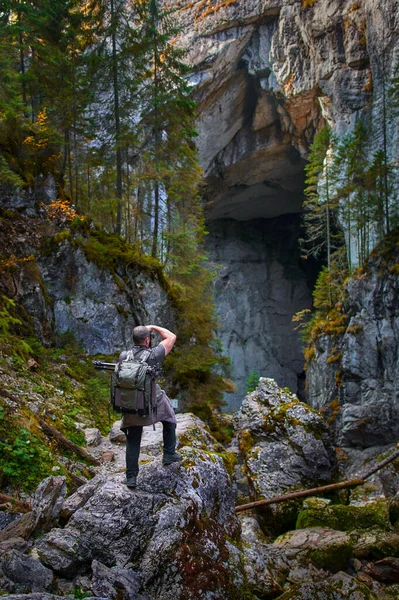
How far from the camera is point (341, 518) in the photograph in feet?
30.8

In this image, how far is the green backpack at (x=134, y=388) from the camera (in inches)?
167

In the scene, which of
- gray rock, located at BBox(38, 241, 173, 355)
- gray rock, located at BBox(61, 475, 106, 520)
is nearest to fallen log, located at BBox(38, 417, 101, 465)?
gray rock, located at BBox(61, 475, 106, 520)

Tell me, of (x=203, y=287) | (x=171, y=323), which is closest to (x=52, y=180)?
(x=171, y=323)

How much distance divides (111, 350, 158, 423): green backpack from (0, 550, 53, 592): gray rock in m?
1.34

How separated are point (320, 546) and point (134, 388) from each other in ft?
18.8

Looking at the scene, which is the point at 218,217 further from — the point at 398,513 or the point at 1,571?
→ the point at 1,571

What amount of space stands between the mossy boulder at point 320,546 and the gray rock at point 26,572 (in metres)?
5.32

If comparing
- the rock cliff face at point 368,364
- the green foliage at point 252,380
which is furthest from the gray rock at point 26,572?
the green foliage at point 252,380

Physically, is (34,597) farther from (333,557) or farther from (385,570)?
(385,570)

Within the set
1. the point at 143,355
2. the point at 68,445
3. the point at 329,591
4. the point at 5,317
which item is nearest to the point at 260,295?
the point at 5,317

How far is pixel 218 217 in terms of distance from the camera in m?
41.6

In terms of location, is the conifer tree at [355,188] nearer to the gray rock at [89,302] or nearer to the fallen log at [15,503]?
the gray rock at [89,302]

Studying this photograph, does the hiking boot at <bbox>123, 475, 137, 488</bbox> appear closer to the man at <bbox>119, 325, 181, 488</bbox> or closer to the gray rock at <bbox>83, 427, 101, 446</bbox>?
the man at <bbox>119, 325, 181, 488</bbox>

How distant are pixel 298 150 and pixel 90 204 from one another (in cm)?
1910
